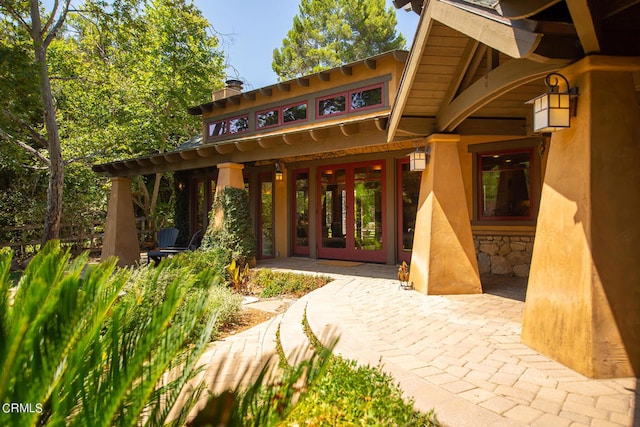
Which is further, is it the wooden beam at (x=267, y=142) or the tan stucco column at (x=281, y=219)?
the tan stucco column at (x=281, y=219)

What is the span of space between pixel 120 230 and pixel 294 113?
603cm

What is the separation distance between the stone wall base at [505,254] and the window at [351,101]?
152 inches

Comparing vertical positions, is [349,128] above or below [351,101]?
below

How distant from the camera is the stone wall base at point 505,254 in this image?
276 inches

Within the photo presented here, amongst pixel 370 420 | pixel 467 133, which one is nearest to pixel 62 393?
pixel 370 420

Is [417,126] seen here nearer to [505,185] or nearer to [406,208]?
[505,185]

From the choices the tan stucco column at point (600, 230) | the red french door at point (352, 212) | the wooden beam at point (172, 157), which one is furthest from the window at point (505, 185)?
the wooden beam at point (172, 157)

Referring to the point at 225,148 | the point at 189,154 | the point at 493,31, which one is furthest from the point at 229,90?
the point at 493,31

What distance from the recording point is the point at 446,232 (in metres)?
5.55

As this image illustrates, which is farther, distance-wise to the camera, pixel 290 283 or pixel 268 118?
pixel 268 118

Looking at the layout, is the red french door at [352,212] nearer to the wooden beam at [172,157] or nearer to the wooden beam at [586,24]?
the wooden beam at [172,157]

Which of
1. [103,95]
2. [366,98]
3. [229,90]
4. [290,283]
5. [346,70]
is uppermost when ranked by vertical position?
[103,95]

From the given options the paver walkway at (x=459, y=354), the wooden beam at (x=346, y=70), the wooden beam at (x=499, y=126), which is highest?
the wooden beam at (x=346, y=70)
